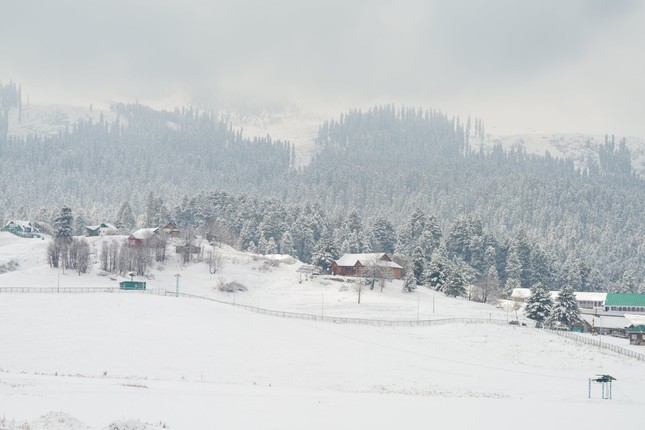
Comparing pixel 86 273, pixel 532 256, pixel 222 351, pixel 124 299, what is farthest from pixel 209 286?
pixel 532 256

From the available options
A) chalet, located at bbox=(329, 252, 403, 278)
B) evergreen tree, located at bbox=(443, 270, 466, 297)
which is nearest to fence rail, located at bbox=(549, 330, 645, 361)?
evergreen tree, located at bbox=(443, 270, 466, 297)

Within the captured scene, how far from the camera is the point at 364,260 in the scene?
121m

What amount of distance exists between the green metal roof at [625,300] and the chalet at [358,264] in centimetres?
4183

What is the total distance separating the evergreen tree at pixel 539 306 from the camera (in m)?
98.1

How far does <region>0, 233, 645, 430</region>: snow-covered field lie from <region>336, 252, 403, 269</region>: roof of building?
1172 centimetres

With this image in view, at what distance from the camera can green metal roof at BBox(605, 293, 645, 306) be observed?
131m

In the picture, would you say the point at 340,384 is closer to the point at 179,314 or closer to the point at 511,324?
the point at 179,314

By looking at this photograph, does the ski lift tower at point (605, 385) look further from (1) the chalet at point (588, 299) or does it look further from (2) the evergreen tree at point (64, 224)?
(2) the evergreen tree at point (64, 224)

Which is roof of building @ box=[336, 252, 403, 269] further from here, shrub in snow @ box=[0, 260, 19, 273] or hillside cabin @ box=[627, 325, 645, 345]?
shrub in snow @ box=[0, 260, 19, 273]

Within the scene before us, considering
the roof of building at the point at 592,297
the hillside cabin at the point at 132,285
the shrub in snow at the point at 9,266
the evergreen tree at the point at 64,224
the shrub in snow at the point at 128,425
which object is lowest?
the roof of building at the point at 592,297

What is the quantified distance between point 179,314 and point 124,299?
30.3 ft

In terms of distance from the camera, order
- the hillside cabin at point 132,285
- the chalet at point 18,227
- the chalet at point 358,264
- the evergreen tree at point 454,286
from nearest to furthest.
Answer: the hillside cabin at point 132,285 < the evergreen tree at point 454,286 < the chalet at point 358,264 < the chalet at point 18,227

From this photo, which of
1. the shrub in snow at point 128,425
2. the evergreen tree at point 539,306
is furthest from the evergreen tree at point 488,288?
the shrub in snow at point 128,425

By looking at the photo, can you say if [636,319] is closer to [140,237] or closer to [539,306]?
[539,306]
